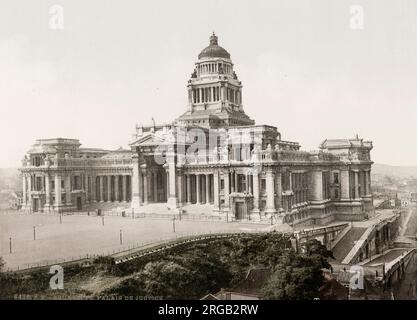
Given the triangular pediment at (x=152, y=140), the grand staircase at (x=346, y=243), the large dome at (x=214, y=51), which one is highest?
the large dome at (x=214, y=51)

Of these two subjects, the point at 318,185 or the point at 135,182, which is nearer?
the point at 318,185

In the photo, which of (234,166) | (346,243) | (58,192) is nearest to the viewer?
(346,243)

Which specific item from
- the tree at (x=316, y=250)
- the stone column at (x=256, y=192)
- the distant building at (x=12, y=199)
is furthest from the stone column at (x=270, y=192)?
the distant building at (x=12, y=199)

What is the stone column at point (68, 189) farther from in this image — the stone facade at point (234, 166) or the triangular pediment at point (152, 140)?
the triangular pediment at point (152, 140)

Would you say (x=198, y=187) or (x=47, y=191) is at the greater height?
(x=198, y=187)

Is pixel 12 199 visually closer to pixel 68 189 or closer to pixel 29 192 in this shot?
pixel 29 192

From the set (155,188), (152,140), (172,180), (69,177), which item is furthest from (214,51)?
(69,177)
